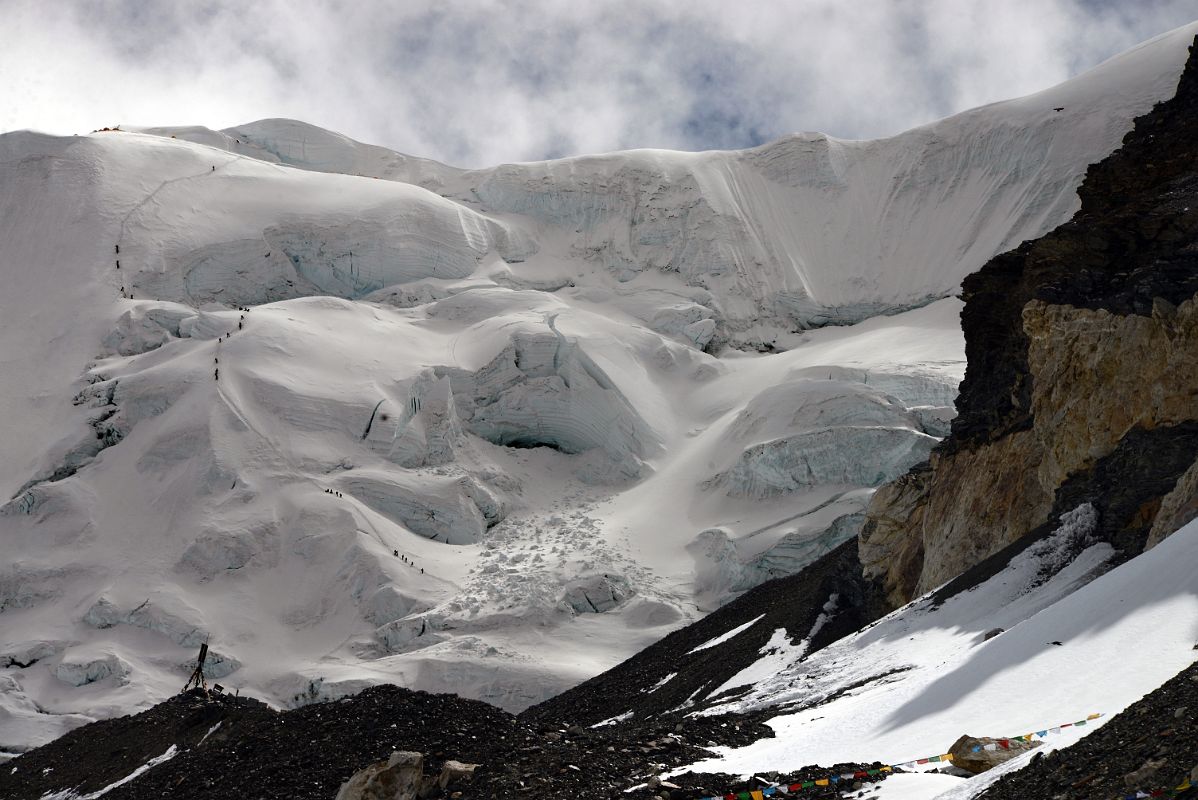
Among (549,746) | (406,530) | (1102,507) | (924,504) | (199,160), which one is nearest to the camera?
(549,746)

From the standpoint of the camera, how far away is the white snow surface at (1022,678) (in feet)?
41.6

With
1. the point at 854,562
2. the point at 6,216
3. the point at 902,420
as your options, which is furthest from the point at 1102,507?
the point at 6,216

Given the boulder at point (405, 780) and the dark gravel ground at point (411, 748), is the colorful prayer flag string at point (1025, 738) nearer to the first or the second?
the dark gravel ground at point (411, 748)

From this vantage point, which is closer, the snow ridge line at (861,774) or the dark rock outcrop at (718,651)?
the snow ridge line at (861,774)

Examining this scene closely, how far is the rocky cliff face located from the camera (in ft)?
74.8

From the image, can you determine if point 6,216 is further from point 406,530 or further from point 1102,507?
point 1102,507

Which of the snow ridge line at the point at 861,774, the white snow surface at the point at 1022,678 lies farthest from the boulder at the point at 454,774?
the snow ridge line at the point at 861,774

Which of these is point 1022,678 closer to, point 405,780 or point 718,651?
point 405,780

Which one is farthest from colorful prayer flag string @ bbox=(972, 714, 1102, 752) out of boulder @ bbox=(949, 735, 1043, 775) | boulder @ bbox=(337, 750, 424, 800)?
boulder @ bbox=(337, 750, 424, 800)

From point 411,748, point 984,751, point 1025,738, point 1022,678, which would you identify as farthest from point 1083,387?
point 411,748

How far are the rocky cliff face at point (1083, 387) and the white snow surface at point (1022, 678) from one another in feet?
8.65

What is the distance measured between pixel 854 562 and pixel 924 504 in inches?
121

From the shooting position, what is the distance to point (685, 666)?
3631cm

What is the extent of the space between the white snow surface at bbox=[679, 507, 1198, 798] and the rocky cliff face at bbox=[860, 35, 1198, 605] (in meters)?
2.64
